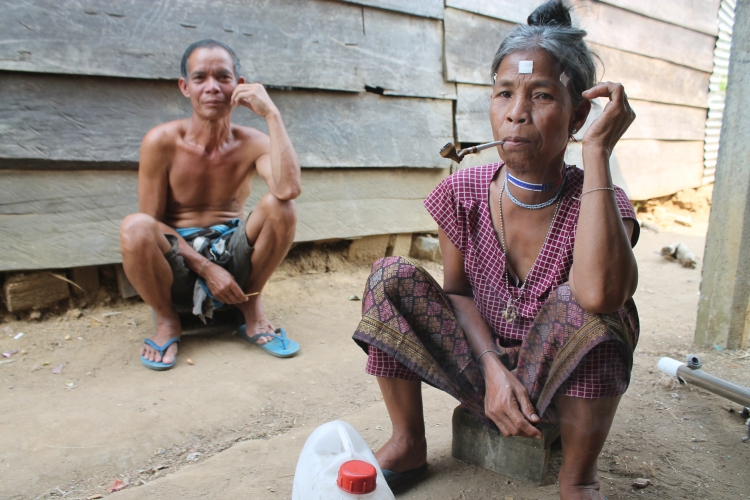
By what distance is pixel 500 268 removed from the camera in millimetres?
1724

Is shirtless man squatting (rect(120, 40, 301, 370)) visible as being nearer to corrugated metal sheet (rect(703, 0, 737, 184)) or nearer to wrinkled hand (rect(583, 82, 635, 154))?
wrinkled hand (rect(583, 82, 635, 154))

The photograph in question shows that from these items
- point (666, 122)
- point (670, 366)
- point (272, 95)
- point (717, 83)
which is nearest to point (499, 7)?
point (272, 95)

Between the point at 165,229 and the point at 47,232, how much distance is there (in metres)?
0.67

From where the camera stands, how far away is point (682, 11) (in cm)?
639

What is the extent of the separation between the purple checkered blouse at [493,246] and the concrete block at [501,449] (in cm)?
28

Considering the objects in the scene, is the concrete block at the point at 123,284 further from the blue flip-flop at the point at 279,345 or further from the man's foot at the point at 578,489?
the man's foot at the point at 578,489

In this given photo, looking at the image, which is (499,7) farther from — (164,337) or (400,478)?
(400,478)

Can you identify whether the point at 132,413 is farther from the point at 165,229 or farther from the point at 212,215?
the point at 212,215

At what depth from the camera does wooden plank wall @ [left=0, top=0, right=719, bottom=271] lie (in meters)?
2.88

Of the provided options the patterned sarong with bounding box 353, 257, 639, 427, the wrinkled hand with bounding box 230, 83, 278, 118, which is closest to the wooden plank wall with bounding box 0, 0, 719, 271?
the wrinkled hand with bounding box 230, 83, 278, 118

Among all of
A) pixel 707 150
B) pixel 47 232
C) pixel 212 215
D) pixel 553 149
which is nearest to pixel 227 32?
pixel 212 215

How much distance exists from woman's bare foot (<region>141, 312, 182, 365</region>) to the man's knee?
435 mm

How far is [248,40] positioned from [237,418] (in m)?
2.19

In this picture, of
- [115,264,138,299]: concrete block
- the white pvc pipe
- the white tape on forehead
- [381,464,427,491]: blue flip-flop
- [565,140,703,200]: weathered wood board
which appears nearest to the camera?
the white tape on forehead
